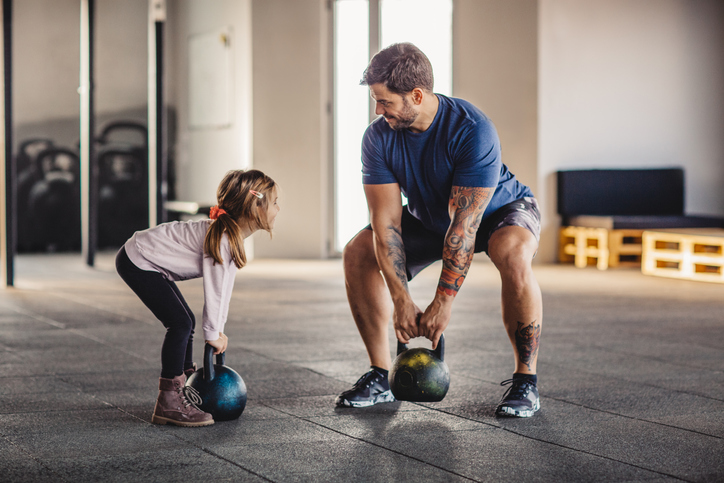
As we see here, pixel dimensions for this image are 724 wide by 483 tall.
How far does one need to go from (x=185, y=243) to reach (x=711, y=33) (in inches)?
336

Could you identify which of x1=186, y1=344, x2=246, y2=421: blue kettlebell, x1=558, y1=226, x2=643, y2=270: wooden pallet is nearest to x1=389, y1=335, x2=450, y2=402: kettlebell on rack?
x1=186, y1=344, x2=246, y2=421: blue kettlebell

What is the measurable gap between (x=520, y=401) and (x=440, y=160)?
2.75 feet

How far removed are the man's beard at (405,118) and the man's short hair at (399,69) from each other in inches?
2.1

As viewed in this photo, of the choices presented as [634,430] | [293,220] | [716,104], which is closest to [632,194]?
[716,104]

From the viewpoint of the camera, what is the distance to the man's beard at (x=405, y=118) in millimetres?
2836

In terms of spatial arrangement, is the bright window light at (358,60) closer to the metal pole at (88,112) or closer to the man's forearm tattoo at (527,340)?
the metal pole at (88,112)

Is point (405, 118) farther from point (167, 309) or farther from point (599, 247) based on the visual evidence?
point (599, 247)

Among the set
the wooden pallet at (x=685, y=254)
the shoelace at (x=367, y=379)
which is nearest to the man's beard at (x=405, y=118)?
the shoelace at (x=367, y=379)

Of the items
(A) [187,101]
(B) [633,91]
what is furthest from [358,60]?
(B) [633,91]

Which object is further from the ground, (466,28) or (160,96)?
(466,28)

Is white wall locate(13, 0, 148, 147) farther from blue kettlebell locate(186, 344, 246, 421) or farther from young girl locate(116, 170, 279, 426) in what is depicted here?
blue kettlebell locate(186, 344, 246, 421)

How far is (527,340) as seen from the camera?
2.93 m

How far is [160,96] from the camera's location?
26.2 feet

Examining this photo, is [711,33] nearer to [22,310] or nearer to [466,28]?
[466,28]
